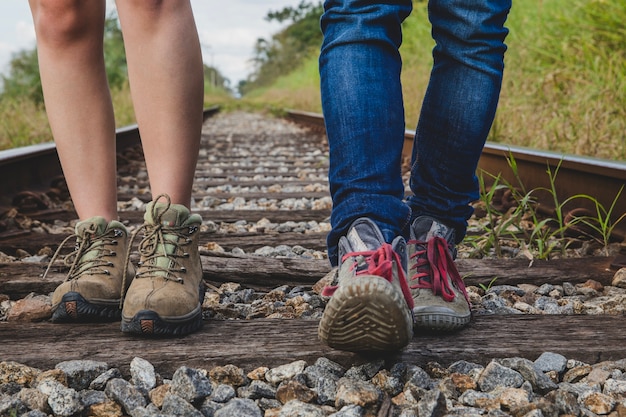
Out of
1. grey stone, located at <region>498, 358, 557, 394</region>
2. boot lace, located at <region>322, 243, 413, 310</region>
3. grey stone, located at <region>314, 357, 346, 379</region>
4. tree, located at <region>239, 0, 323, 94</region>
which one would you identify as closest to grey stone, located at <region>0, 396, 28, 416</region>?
grey stone, located at <region>314, 357, 346, 379</region>

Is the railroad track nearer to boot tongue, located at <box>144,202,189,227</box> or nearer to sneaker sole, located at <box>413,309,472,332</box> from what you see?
sneaker sole, located at <box>413,309,472,332</box>

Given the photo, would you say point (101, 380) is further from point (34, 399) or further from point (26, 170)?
point (26, 170)

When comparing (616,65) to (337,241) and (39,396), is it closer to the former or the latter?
(337,241)

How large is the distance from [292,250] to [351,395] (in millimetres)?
1401

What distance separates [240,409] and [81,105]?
100 cm

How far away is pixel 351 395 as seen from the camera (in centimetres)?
131

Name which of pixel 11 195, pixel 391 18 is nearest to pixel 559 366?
pixel 391 18

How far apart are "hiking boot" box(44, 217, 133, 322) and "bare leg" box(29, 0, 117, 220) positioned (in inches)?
2.7

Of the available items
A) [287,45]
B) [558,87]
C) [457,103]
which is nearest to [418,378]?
[457,103]

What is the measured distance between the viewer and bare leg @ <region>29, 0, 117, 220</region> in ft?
6.03

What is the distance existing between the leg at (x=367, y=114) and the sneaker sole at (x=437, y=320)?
0.21 metres

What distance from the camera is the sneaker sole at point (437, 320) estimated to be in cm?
160

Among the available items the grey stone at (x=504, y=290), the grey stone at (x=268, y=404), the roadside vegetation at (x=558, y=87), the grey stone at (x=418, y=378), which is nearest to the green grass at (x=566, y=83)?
→ the roadside vegetation at (x=558, y=87)

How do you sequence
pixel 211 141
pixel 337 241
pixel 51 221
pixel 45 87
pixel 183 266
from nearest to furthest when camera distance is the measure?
1. pixel 337 241
2. pixel 183 266
3. pixel 45 87
4. pixel 51 221
5. pixel 211 141
